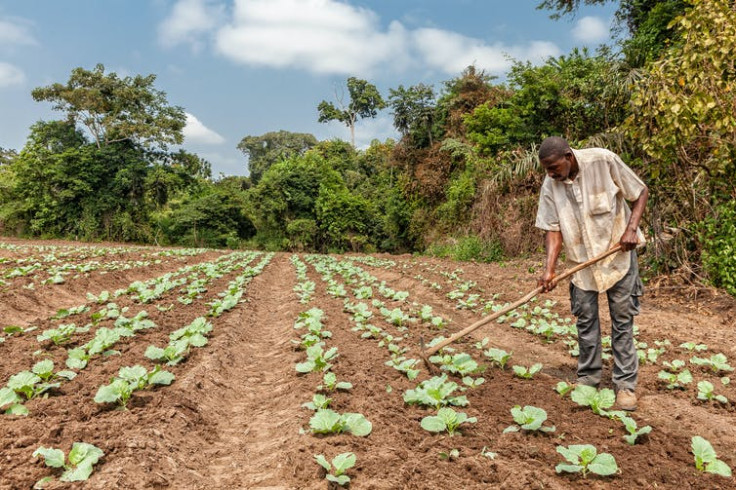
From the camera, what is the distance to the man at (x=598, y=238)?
3.90 meters

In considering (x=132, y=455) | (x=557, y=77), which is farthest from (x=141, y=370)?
(x=557, y=77)

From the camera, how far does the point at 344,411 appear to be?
389 centimetres

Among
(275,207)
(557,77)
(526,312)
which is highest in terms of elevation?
(557,77)

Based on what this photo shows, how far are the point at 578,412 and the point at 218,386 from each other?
11.1 feet

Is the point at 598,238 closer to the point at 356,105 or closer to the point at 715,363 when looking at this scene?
the point at 715,363

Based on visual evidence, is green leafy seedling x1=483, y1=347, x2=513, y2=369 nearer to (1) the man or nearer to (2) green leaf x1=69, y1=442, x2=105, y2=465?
(1) the man

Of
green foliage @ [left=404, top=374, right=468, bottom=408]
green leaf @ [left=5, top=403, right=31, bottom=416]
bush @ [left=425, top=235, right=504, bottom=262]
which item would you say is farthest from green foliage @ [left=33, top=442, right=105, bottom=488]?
bush @ [left=425, top=235, right=504, bottom=262]

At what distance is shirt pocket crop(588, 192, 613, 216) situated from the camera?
13.2 feet

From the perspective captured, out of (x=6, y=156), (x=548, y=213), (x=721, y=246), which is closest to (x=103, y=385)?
(x=548, y=213)

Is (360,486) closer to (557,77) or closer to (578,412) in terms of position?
(578,412)

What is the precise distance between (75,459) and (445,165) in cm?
2698

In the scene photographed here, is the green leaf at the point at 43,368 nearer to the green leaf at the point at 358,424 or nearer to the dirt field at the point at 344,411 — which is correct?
the dirt field at the point at 344,411

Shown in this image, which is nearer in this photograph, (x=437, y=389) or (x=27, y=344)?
(x=437, y=389)

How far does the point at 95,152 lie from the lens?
3691cm
